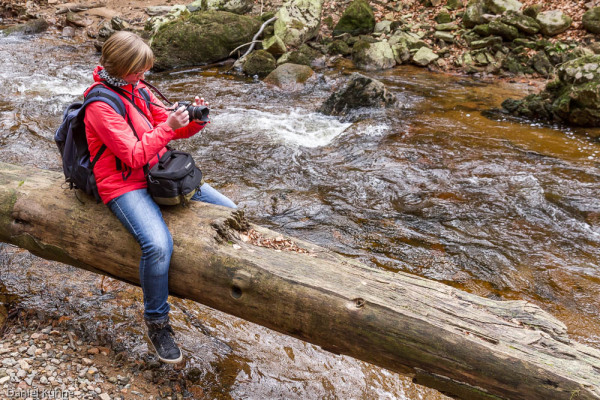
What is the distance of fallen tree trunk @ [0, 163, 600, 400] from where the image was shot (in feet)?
8.68

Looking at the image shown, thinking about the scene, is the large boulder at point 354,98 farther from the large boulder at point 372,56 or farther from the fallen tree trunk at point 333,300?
the fallen tree trunk at point 333,300

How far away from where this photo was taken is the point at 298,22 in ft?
51.1

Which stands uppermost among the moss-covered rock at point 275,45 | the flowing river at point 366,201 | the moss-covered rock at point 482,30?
the moss-covered rock at point 482,30

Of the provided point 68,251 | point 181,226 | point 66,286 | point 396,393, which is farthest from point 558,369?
point 66,286

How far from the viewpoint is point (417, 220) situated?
631cm

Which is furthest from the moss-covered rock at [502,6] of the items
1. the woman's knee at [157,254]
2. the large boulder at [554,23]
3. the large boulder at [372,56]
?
the woman's knee at [157,254]

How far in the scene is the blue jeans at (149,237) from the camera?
10.1 ft

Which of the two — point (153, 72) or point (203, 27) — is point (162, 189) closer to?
point (153, 72)

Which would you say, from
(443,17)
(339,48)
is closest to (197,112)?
(339,48)

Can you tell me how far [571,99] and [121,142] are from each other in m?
10.1

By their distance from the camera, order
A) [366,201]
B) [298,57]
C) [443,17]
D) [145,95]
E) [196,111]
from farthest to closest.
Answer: [443,17] < [298,57] < [366,201] < [145,95] < [196,111]

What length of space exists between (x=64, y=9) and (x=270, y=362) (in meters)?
21.2

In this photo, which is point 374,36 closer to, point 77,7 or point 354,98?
point 354,98

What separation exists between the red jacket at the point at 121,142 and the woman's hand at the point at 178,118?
44mm
